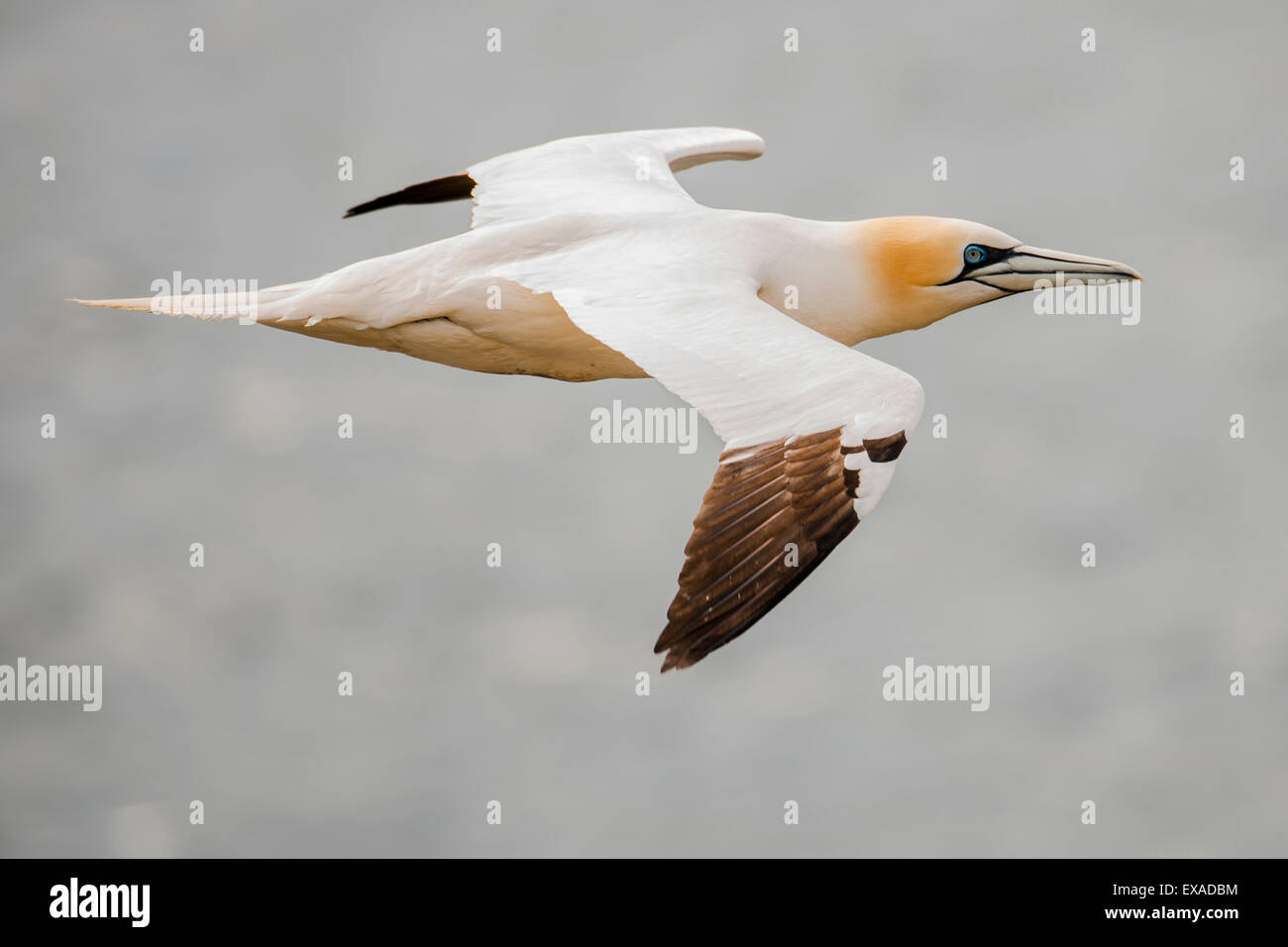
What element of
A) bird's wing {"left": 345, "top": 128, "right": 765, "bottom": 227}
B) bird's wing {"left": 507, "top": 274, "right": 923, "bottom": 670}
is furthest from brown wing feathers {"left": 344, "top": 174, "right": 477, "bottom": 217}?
bird's wing {"left": 507, "top": 274, "right": 923, "bottom": 670}

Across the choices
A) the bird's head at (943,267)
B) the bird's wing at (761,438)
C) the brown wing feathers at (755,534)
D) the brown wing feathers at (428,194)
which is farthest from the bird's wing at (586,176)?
the brown wing feathers at (755,534)

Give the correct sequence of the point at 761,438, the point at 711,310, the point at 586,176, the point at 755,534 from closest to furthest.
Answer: the point at 755,534
the point at 761,438
the point at 711,310
the point at 586,176

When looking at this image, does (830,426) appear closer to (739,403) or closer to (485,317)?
(739,403)

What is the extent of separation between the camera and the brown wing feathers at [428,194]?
45.9 feet

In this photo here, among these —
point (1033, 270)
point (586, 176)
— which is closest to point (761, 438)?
point (1033, 270)

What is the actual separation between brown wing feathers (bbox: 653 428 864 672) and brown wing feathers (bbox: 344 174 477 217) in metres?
5.13

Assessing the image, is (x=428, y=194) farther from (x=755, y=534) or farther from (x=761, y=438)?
(x=755, y=534)

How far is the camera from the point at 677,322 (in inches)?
393

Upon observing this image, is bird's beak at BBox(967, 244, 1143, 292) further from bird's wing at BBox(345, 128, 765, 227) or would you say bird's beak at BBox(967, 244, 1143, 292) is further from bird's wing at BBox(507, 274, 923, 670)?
bird's wing at BBox(507, 274, 923, 670)

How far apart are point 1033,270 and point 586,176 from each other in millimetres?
2806

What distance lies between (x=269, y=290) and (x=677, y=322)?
108 inches

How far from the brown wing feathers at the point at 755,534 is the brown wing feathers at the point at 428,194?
16.8 ft

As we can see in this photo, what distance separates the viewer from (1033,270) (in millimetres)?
12000

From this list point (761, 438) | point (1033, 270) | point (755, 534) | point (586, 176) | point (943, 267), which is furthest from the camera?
point (586, 176)
